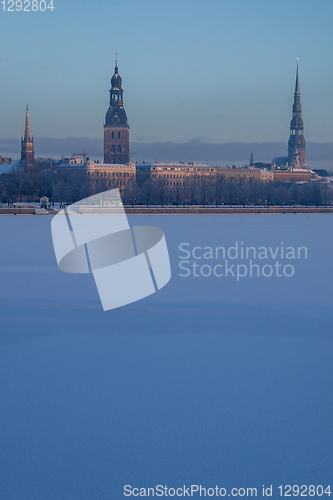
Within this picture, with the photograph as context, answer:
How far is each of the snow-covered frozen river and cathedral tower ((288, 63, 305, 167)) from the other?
3840 inches

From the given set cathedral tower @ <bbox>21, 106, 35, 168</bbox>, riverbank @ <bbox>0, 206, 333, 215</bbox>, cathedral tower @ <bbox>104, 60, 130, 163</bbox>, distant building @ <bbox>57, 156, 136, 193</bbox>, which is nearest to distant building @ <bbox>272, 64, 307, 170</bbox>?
cathedral tower @ <bbox>104, 60, 130, 163</bbox>

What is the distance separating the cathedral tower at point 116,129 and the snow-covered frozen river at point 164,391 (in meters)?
84.1

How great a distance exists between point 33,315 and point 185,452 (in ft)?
12.3

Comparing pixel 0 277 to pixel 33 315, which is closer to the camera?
pixel 33 315

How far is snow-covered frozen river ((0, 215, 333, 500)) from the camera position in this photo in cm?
315

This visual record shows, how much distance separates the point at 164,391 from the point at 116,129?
8904cm

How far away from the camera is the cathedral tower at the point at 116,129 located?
90.7 metres

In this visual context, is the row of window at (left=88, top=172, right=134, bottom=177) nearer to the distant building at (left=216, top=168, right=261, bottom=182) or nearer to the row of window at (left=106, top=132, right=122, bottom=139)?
the row of window at (left=106, top=132, right=122, bottom=139)

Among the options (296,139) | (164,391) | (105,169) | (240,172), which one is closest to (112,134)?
(105,169)

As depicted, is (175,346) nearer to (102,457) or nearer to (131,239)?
(102,457)

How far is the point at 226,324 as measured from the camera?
6.38 meters

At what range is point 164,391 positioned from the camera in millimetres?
4277

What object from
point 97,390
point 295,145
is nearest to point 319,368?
point 97,390

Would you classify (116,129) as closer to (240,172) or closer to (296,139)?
(240,172)
